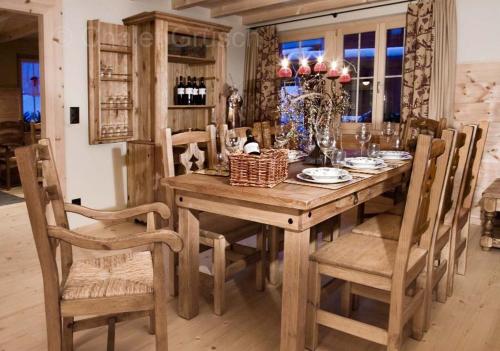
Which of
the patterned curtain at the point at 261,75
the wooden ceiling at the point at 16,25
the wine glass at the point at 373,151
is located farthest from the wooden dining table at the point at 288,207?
the wooden ceiling at the point at 16,25

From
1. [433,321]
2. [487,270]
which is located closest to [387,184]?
[433,321]

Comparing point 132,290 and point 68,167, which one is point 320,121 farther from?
point 68,167

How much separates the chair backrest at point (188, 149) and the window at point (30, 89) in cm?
692

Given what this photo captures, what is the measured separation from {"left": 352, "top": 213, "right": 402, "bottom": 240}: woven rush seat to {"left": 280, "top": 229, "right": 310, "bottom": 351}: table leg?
545mm

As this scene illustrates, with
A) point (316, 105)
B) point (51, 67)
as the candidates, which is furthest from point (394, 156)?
point (51, 67)

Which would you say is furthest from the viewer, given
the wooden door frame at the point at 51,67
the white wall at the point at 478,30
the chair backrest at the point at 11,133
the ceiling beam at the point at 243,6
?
the chair backrest at the point at 11,133

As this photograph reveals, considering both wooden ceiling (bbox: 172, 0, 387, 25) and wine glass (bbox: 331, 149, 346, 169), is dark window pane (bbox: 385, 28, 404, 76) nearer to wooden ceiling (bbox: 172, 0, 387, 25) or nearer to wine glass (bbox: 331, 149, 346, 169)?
wooden ceiling (bbox: 172, 0, 387, 25)

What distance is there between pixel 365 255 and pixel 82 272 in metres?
1.21

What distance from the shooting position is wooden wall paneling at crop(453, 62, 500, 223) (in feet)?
14.1

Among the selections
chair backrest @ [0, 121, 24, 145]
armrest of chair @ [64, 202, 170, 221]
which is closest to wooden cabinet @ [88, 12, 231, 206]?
armrest of chair @ [64, 202, 170, 221]

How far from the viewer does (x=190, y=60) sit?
4805 millimetres

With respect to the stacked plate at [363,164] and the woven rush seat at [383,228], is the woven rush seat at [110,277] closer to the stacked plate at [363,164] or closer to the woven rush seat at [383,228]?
the woven rush seat at [383,228]

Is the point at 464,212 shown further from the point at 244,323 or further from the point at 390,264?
the point at 244,323

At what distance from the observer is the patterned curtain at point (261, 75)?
5.58m
